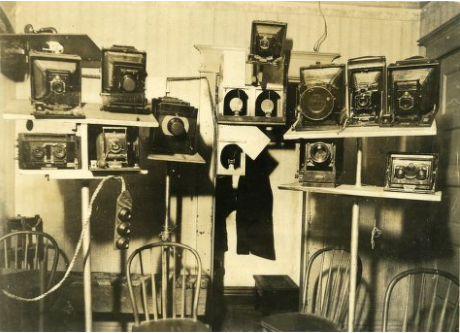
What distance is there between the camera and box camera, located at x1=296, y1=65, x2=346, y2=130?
2.47 m

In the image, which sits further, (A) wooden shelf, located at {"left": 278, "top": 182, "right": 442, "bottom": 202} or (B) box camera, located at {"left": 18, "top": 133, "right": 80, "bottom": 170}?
(B) box camera, located at {"left": 18, "top": 133, "right": 80, "bottom": 170}

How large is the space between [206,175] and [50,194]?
1721mm

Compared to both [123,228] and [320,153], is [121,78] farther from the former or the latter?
[320,153]

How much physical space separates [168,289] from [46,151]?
1610 mm

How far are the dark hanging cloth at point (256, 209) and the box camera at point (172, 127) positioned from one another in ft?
4.28

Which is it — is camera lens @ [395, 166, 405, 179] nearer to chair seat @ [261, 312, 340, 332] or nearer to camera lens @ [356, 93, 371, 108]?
camera lens @ [356, 93, 371, 108]

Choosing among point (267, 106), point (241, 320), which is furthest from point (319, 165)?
point (241, 320)

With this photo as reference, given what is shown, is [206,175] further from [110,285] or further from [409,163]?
[409,163]

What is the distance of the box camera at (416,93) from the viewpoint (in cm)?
219

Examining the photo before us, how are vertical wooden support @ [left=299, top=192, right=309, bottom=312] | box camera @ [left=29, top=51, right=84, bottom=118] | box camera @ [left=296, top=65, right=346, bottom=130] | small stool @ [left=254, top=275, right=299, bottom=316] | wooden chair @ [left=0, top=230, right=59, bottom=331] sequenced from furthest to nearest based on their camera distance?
vertical wooden support @ [left=299, top=192, right=309, bottom=312]
small stool @ [left=254, top=275, right=299, bottom=316]
wooden chair @ [left=0, top=230, right=59, bottom=331]
box camera @ [left=296, top=65, right=346, bottom=130]
box camera @ [left=29, top=51, right=84, bottom=118]

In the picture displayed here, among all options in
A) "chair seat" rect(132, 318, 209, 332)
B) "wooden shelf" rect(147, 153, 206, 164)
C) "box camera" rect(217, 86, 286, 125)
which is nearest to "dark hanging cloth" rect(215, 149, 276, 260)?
"box camera" rect(217, 86, 286, 125)

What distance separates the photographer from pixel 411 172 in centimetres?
226

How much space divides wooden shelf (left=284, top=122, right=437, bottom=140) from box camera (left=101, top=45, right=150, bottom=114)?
104 centimetres

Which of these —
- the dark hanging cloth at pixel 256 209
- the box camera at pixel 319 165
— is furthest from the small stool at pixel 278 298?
the box camera at pixel 319 165
